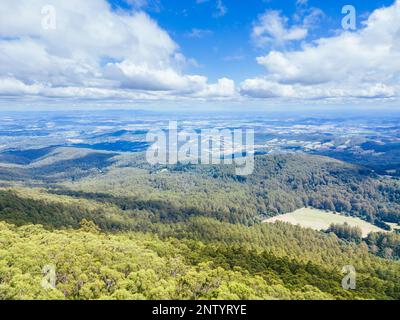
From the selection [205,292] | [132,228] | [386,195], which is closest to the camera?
[205,292]

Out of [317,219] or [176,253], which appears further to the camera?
[317,219]

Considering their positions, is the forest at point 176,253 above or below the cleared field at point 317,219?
above

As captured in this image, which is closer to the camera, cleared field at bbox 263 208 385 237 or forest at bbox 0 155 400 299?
forest at bbox 0 155 400 299

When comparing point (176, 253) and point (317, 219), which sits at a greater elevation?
point (176, 253)

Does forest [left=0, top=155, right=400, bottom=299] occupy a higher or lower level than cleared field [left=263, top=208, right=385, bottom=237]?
higher

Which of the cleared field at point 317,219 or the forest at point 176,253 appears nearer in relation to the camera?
the forest at point 176,253

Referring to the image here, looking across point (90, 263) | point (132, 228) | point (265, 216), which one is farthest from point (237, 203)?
point (90, 263)
